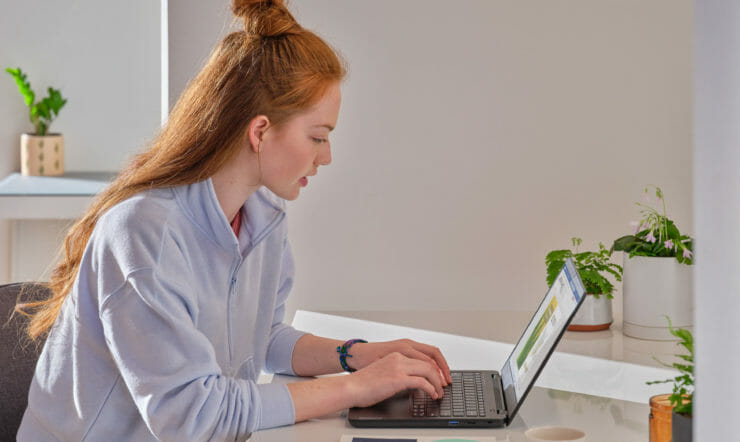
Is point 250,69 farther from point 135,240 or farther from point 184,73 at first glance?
point 184,73

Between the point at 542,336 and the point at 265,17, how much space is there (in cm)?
65

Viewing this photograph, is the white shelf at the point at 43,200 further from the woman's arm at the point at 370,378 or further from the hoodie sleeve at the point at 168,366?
the hoodie sleeve at the point at 168,366

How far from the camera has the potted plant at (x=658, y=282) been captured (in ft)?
5.61

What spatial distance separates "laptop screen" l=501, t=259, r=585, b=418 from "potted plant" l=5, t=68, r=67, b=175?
2.59 metres

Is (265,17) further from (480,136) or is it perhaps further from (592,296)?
(480,136)

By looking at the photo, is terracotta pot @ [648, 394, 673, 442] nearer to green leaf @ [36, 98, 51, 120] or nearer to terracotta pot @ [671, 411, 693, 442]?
terracotta pot @ [671, 411, 693, 442]

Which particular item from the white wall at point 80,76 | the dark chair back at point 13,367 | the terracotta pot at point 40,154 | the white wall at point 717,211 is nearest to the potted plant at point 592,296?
the dark chair back at point 13,367

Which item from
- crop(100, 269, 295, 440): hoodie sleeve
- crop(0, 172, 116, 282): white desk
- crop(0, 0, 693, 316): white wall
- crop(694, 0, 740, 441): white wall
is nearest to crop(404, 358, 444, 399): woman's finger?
crop(100, 269, 295, 440): hoodie sleeve

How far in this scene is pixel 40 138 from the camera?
3504mm

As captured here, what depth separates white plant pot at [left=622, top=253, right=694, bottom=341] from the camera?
5.61 ft

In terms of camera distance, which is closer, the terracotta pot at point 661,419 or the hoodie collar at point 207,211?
the terracotta pot at point 661,419

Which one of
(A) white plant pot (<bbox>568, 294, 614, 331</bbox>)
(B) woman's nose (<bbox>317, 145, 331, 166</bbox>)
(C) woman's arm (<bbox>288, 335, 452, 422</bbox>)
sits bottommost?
(C) woman's arm (<bbox>288, 335, 452, 422</bbox>)

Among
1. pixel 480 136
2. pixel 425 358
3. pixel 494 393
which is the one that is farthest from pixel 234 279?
pixel 480 136

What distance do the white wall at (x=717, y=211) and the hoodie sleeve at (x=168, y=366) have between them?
2.78ft
